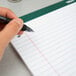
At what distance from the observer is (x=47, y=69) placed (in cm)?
54

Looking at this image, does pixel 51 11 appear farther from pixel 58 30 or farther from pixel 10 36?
pixel 10 36

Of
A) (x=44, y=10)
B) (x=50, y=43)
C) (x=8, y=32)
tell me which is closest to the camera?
(x=8, y=32)

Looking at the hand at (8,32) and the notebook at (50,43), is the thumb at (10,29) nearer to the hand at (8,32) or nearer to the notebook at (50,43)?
the hand at (8,32)

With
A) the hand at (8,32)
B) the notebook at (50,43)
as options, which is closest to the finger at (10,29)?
the hand at (8,32)

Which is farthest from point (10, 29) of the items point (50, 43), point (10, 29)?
point (50, 43)

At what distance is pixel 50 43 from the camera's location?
59 centimetres

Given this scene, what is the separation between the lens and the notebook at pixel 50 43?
54 cm

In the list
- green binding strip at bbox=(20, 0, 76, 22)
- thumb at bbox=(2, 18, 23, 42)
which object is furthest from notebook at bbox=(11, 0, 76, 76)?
thumb at bbox=(2, 18, 23, 42)

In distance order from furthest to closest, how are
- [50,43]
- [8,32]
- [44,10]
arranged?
[44,10] → [50,43] → [8,32]

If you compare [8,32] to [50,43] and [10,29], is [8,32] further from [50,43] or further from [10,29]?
[50,43]

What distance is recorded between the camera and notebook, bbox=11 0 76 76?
544 mm

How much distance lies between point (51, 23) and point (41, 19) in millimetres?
38

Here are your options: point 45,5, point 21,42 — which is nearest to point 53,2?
point 45,5

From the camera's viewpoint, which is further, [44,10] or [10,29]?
[44,10]
